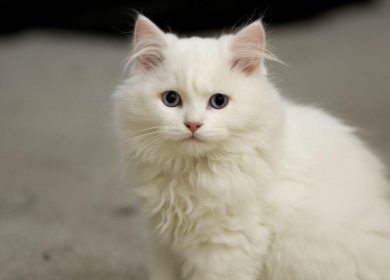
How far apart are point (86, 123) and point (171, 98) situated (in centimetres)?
207

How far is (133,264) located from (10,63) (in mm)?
2718

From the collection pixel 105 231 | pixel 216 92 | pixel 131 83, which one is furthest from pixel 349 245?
pixel 105 231

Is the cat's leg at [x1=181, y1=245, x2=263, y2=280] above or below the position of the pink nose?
below

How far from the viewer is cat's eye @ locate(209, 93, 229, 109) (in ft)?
5.08

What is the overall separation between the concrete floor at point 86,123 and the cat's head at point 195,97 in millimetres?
357

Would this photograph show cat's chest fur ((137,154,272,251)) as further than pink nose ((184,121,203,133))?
Yes

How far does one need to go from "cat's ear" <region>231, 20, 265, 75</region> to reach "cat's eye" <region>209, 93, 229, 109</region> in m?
0.11

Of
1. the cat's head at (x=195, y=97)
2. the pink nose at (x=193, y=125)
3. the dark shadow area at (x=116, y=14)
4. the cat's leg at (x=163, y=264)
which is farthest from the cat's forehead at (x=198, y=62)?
the dark shadow area at (x=116, y=14)

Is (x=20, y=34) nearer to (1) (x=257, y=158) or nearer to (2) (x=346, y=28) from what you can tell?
(2) (x=346, y=28)

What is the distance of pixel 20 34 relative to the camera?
4.98m

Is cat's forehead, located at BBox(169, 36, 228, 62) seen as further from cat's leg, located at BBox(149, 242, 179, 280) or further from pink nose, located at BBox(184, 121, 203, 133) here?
cat's leg, located at BBox(149, 242, 179, 280)

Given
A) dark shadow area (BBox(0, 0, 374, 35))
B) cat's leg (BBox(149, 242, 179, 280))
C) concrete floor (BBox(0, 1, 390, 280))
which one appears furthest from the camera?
dark shadow area (BBox(0, 0, 374, 35))

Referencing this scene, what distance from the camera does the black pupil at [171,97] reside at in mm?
1568

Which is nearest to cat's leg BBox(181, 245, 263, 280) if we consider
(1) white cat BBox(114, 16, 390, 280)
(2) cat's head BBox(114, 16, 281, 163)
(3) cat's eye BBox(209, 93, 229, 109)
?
(1) white cat BBox(114, 16, 390, 280)
